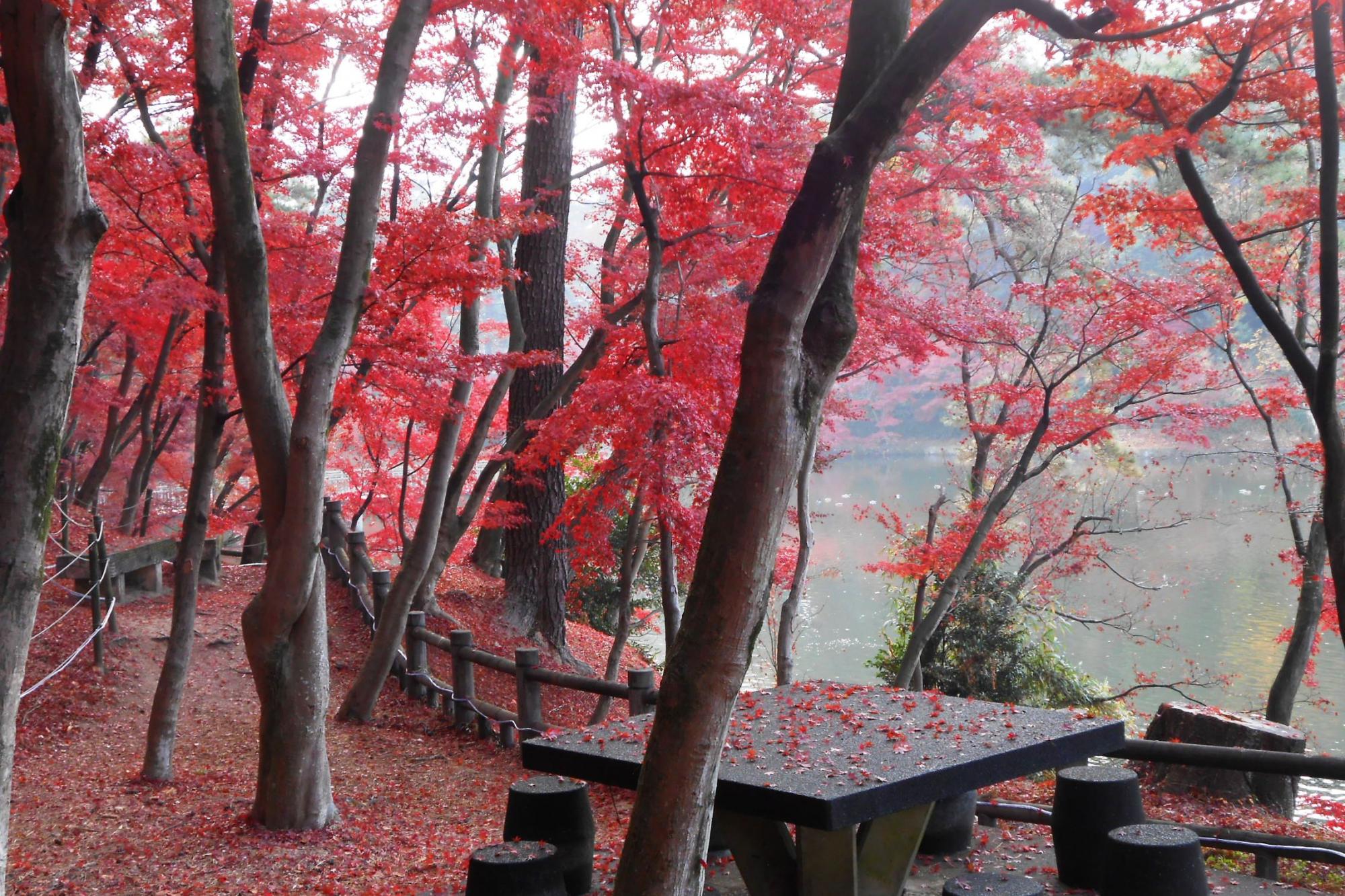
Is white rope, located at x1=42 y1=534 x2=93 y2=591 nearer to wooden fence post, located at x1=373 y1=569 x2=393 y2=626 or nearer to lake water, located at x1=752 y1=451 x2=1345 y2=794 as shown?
wooden fence post, located at x1=373 y1=569 x2=393 y2=626

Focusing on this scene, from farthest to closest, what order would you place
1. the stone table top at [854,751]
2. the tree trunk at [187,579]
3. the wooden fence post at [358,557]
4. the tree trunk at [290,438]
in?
the wooden fence post at [358,557], the tree trunk at [187,579], the tree trunk at [290,438], the stone table top at [854,751]

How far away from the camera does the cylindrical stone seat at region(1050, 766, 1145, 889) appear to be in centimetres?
433

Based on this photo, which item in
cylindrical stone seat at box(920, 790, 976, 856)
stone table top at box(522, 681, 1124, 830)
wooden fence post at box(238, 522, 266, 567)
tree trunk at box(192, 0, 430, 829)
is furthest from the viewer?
wooden fence post at box(238, 522, 266, 567)

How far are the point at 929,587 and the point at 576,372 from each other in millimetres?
5848

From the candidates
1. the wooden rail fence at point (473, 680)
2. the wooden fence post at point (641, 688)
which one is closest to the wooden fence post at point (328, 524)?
the wooden rail fence at point (473, 680)

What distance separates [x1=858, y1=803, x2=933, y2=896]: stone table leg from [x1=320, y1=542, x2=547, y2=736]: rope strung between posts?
2.73 m

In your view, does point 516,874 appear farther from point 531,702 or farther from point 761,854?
point 531,702

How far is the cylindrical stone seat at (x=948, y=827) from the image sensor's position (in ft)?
16.1

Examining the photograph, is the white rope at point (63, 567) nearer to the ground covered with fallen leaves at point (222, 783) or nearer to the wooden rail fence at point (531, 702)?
the ground covered with fallen leaves at point (222, 783)

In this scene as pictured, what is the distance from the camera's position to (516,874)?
3666 millimetres

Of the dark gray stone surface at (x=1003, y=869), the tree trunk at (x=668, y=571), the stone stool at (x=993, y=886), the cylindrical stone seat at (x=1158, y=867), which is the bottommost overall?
the dark gray stone surface at (x=1003, y=869)

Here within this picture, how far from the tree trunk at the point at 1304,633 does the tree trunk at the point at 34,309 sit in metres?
9.59

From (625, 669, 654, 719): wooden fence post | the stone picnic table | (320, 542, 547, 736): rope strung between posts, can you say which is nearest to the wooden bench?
(320, 542, 547, 736): rope strung between posts

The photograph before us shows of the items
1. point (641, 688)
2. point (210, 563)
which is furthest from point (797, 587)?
point (210, 563)
